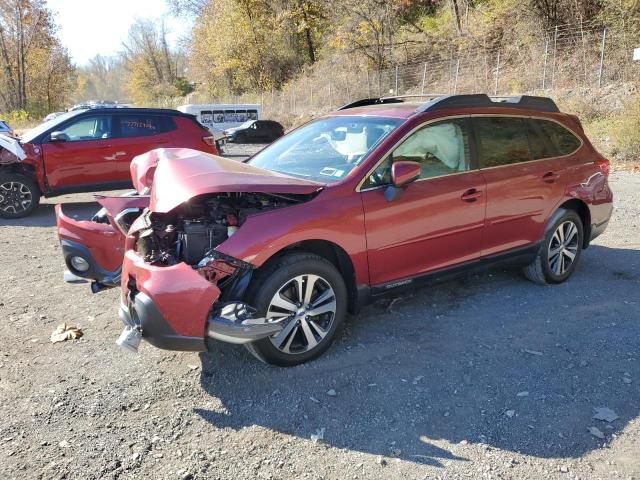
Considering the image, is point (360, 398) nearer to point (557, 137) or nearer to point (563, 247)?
point (563, 247)

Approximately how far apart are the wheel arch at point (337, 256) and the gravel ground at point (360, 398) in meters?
0.39

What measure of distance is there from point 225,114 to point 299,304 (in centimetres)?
2296

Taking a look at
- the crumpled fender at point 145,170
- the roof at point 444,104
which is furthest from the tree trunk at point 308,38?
the crumpled fender at point 145,170

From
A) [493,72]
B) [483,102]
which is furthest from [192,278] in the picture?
[493,72]

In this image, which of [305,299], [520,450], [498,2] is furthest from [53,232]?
[498,2]

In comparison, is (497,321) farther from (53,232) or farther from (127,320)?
(53,232)

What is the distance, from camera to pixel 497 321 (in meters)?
4.32

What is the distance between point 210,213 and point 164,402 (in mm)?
1226

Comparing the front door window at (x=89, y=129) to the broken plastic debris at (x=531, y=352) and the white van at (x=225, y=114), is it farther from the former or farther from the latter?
the white van at (x=225, y=114)

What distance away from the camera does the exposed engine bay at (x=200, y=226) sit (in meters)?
3.38

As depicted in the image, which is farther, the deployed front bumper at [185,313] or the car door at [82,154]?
the car door at [82,154]

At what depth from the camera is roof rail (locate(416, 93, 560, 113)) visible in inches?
165

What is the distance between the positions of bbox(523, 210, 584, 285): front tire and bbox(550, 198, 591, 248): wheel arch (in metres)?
0.07

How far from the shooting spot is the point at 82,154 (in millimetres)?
8750
